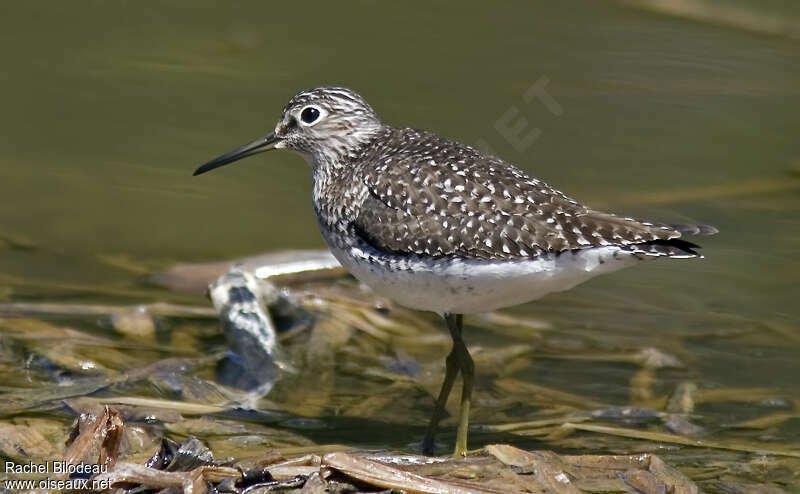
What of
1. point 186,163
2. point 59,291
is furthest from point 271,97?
point 59,291

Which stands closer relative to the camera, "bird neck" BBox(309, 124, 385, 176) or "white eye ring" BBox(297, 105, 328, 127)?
"bird neck" BBox(309, 124, 385, 176)

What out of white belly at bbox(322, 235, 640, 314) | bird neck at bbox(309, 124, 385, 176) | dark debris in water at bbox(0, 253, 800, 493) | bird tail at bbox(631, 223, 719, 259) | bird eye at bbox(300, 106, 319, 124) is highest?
bird eye at bbox(300, 106, 319, 124)

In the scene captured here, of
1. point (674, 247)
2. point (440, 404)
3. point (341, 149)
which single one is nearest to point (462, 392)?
point (440, 404)

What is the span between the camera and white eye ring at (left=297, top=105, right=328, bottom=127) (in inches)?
346

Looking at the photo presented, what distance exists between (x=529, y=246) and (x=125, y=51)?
845 cm

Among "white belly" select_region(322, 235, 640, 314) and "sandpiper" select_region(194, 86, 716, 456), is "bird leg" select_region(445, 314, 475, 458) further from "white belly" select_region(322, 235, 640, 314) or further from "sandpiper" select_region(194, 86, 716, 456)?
"white belly" select_region(322, 235, 640, 314)

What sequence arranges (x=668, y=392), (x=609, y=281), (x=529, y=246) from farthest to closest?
(x=609, y=281) < (x=668, y=392) < (x=529, y=246)

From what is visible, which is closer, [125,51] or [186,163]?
[186,163]

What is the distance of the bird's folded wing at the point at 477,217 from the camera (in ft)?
24.0

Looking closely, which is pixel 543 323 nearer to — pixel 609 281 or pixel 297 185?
pixel 609 281

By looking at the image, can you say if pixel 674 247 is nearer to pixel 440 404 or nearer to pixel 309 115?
pixel 440 404

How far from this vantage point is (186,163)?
41.7ft

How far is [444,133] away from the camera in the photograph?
12.9 metres

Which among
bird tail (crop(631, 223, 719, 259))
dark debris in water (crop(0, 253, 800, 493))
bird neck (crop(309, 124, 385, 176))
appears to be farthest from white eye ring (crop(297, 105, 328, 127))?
bird tail (crop(631, 223, 719, 259))
